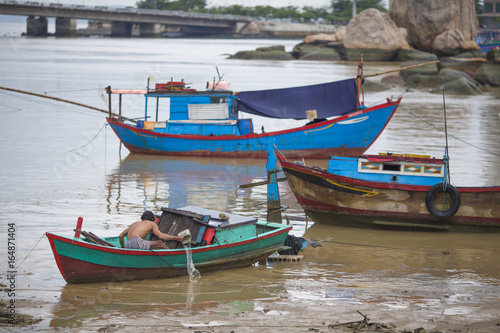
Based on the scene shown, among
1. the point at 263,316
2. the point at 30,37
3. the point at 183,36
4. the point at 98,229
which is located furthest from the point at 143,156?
the point at 183,36

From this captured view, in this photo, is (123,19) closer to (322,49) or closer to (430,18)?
(322,49)

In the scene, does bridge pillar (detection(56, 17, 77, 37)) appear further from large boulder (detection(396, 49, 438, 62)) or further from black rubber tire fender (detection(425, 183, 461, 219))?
black rubber tire fender (detection(425, 183, 461, 219))

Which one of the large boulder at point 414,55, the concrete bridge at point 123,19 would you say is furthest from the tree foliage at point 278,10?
the large boulder at point 414,55

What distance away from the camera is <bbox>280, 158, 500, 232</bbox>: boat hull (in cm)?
1514

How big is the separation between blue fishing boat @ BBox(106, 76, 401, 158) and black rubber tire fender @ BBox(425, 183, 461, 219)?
932 cm

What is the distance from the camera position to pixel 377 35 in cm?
7438

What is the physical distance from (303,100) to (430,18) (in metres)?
53.7

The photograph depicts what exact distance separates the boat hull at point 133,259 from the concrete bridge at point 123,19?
283 feet

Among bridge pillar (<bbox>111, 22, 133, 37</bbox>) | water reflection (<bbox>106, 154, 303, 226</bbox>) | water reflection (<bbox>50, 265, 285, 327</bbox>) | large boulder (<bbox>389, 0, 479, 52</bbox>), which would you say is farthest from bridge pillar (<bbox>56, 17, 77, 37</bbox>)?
water reflection (<bbox>50, 265, 285, 327</bbox>)

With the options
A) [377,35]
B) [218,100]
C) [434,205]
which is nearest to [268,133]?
[218,100]

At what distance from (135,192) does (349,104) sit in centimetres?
862

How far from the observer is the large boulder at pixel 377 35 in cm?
7369

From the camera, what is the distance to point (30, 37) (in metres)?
151

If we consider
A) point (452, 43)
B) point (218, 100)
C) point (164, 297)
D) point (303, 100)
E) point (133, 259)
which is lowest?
point (164, 297)
